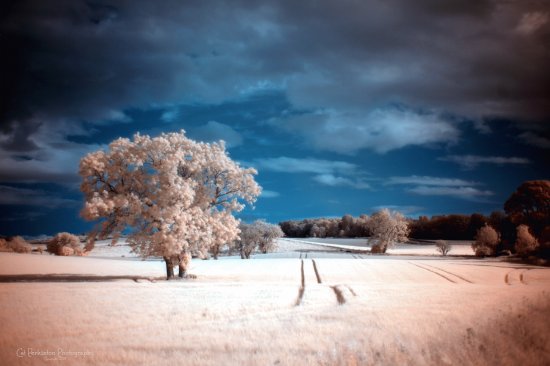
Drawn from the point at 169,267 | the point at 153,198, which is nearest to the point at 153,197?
the point at 153,198

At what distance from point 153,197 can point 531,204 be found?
255 feet

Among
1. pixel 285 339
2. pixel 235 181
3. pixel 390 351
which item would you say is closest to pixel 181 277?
pixel 235 181

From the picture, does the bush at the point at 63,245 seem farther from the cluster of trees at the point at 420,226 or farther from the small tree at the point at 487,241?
A: the small tree at the point at 487,241

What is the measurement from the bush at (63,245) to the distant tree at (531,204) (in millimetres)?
81585

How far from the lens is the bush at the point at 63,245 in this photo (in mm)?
62416

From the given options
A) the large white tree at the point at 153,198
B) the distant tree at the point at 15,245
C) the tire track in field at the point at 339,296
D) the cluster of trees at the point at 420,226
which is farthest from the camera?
the cluster of trees at the point at 420,226

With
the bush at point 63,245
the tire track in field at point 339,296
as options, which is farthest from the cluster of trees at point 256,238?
the tire track in field at point 339,296

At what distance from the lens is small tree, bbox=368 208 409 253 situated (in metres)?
76.6

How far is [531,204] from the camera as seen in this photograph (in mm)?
76125

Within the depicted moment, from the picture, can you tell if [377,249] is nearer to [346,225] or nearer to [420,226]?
[420,226]

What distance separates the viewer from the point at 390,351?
10.3 meters

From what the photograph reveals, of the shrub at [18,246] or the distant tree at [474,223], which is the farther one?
the distant tree at [474,223]

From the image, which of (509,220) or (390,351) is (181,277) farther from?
(509,220)

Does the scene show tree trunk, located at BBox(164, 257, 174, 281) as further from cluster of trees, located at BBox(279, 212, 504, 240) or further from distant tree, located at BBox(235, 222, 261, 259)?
cluster of trees, located at BBox(279, 212, 504, 240)
